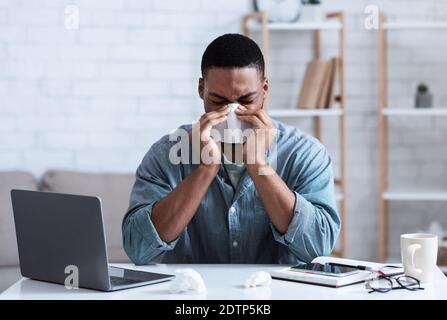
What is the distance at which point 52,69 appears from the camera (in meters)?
3.93

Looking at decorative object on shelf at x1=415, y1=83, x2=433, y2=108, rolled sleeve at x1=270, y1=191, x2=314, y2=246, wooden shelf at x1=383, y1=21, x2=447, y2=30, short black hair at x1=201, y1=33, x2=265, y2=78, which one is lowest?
rolled sleeve at x1=270, y1=191, x2=314, y2=246

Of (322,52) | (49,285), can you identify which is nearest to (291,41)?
(322,52)

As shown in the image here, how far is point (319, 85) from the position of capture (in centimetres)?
382

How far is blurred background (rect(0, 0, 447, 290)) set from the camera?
392 centimetres

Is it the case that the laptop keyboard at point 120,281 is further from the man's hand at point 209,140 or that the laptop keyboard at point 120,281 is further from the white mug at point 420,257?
the white mug at point 420,257

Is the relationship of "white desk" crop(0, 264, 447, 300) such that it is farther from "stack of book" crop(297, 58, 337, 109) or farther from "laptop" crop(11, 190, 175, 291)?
"stack of book" crop(297, 58, 337, 109)

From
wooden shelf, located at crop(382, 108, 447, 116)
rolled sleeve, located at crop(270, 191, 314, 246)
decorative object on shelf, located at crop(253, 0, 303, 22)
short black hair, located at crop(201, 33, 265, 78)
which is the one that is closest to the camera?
rolled sleeve, located at crop(270, 191, 314, 246)

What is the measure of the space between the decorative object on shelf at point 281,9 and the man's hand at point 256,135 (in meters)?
1.90

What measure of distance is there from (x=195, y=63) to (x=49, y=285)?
240cm

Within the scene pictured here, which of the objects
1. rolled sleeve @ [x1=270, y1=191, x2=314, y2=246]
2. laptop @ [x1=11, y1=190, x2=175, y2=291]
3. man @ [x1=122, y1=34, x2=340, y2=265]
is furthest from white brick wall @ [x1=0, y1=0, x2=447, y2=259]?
laptop @ [x1=11, y1=190, x2=175, y2=291]

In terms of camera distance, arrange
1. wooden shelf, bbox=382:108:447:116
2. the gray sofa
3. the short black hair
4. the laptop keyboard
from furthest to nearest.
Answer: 1. wooden shelf, bbox=382:108:447:116
2. the gray sofa
3. the short black hair
4. the laptop keyboard

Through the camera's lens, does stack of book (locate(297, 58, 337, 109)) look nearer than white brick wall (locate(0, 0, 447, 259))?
Yes

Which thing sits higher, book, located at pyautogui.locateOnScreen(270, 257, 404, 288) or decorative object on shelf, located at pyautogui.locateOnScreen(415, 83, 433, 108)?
decorative object on shelf, located at pyautogui.locateOnScreen(415, 83, 433, 108)

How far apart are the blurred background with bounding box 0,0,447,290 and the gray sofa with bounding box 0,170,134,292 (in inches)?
3.5
